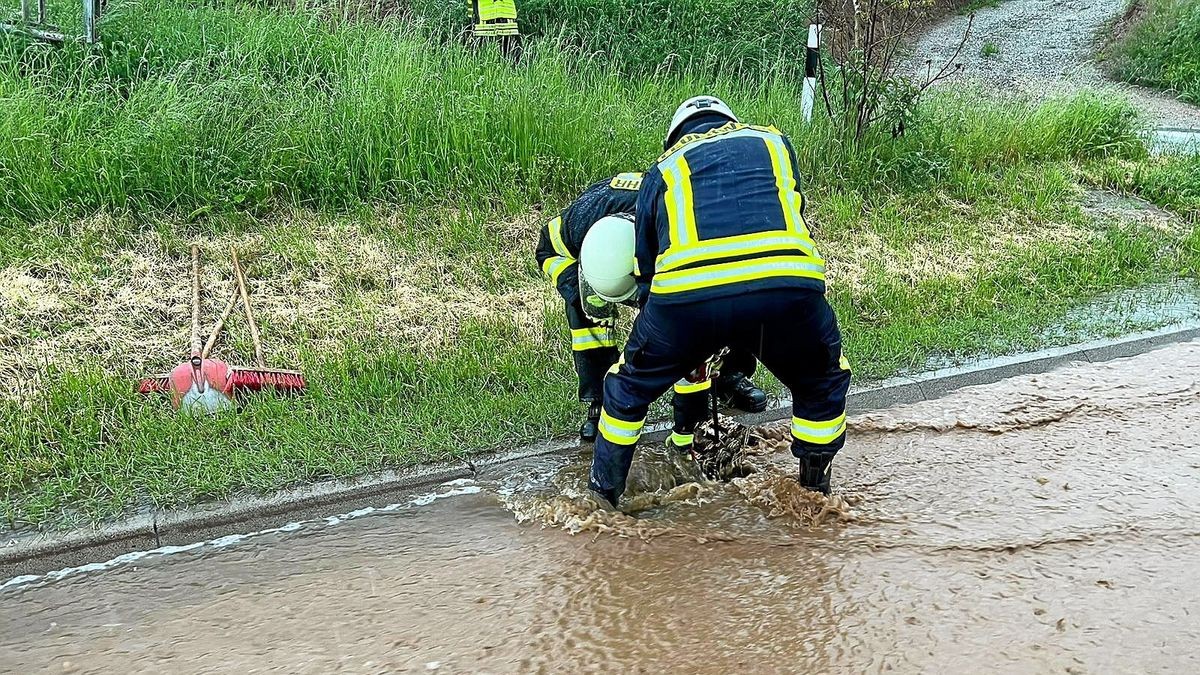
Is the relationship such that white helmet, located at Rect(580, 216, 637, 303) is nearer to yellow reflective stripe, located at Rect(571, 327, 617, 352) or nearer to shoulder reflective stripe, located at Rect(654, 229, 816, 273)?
shoulder reflective stripe, located at Rect(654, 229, 816, 273)

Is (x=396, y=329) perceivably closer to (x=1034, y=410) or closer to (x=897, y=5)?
(x=1034, y=410)

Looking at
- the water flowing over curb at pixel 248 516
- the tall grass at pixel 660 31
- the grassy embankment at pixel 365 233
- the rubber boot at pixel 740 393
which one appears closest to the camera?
the water flowing over curb at pixel 248 516

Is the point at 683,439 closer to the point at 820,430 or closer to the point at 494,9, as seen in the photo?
the point at 820,430

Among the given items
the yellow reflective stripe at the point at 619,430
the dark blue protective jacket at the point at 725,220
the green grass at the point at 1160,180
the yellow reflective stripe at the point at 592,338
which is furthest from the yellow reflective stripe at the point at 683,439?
the green grass at the point at 1160,180

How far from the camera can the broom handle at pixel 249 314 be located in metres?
5.24

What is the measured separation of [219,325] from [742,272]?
3384 millimetres

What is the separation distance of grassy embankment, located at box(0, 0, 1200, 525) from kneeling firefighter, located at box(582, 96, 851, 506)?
1348 millimetres

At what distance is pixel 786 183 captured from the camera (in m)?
3.42

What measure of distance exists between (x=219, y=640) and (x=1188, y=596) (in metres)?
3.34

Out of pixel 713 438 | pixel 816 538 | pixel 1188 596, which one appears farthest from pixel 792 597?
pixel 1188 596

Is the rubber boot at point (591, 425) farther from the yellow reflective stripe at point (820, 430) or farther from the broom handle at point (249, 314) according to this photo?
the broom handle at point (249, 314)

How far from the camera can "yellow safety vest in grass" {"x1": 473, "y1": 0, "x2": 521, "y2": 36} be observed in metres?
8.75

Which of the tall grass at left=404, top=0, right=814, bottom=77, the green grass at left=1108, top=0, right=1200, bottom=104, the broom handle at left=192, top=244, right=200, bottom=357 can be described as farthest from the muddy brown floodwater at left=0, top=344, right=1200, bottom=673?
the green grass at left=1108, top=0, right=1200, bottom=104

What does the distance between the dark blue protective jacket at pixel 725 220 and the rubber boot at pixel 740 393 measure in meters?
1.64
